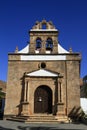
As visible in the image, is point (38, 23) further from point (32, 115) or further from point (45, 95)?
point (32, 115)

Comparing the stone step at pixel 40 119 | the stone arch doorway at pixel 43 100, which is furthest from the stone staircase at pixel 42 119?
the stone arch doorway at pixel 43 100

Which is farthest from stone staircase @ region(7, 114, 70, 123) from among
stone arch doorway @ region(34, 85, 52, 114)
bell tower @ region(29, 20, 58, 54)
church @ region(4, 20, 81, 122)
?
bell tower @ region(29, 20, 58, 54)

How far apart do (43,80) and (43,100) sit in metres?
1.93

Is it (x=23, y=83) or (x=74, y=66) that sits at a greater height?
(x=74, y=66)

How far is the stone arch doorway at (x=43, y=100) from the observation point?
2172cm

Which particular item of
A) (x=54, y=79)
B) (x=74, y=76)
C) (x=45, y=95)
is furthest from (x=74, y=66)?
(x=45, y=95)

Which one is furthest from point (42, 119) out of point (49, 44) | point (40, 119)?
point (49, 44)

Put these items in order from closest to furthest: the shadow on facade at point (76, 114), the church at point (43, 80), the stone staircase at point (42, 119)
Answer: the stone staircase at point (42, 119) < the shadow on facade at point (76, 114) < the church at point (43, 80)

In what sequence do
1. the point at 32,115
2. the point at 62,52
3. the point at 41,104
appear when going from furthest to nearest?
1. the point at 62,52
2. the point at 41,104
3. the point at 32,115

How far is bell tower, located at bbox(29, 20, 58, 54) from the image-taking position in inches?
930

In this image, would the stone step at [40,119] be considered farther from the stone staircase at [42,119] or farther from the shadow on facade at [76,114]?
the shadow on facade at [76,114]

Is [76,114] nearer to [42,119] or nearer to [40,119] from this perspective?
[42,119]

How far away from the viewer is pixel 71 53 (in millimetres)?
23031

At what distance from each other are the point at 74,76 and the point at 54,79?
1980mm
